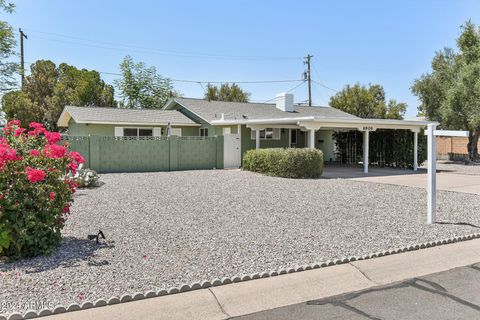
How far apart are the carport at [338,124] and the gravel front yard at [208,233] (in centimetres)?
546

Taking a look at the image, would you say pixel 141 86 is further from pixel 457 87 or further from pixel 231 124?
pixel 457 87

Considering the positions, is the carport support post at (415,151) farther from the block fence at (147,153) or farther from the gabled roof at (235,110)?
the block fence at (147,153)

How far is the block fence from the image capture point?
17469 millimetres

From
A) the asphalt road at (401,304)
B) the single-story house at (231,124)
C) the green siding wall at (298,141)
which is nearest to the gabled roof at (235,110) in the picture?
the single-story house at (231,124)

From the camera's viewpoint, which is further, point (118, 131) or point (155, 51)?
point (155, 51)

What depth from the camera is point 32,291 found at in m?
4.14

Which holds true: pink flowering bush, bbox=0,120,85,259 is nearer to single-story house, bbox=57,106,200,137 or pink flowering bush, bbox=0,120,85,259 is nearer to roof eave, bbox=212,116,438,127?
roof eave, bbox=212,116,438,127

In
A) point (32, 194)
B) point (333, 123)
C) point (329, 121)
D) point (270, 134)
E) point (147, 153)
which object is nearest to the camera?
point (32, 194)

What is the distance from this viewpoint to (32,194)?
5.08 meters

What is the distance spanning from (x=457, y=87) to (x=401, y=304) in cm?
2469

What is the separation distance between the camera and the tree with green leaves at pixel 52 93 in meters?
28.7

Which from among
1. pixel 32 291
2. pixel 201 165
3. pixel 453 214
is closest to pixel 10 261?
pixel 32 291

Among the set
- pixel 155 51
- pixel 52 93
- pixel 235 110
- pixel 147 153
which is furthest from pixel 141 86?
pixel 147 153

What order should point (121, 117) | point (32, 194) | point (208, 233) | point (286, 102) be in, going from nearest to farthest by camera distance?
point (32, 194), point (208, 233), point (121, 117), point (286, 102)
